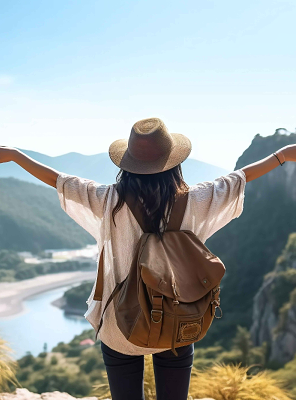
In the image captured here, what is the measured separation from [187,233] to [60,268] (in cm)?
3443

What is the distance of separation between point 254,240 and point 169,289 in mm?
25575

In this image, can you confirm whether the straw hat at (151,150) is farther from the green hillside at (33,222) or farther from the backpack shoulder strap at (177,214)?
the green hillside at (33,222)

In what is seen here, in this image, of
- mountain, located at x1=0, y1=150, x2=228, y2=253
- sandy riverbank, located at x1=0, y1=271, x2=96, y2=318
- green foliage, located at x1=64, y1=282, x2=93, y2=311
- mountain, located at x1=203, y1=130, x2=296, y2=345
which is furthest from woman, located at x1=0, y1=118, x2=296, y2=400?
sandy riverbank, located at x1=0, y1=271, x2=96, y2=318

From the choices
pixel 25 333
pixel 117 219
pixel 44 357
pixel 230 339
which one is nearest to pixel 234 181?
pixel 117 219

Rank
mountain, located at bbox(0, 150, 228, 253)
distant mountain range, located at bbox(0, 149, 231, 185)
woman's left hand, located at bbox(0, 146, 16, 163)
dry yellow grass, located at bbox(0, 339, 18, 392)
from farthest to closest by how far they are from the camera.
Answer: mountain, located at bbox(0, 150, 228, 253)
distant mountain range, located at bbox(0, 149, 231, 185)
dry yellow grass, located at bbox(0, 339, 18, 392)
woman's left hand, located at bbox(0, 146, 16, 163)

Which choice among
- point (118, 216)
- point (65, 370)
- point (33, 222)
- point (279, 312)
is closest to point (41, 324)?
point (33, 222)

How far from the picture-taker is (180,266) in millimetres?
891

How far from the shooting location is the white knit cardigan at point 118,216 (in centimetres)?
→ 95

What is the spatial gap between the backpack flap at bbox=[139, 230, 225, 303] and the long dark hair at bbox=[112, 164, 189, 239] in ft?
0.12

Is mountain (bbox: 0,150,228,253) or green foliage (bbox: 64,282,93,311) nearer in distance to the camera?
green foliage (bbox: 64,282,93,311)

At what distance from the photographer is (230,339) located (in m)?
22.2

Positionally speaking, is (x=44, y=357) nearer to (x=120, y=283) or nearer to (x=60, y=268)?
(x=60, y=268)

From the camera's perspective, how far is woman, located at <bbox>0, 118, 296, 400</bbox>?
0.93 meters

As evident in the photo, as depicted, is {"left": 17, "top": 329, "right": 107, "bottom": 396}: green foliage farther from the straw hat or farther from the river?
the straw hat
